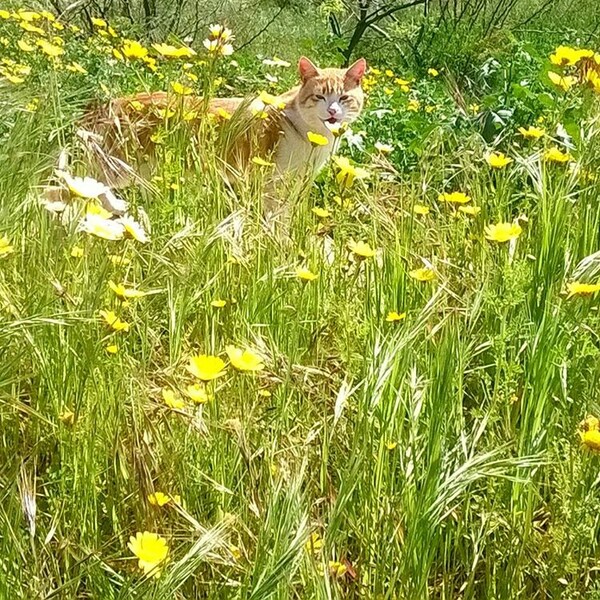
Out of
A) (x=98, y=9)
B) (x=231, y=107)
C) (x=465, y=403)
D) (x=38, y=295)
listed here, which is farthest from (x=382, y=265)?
(x=98, y=9)

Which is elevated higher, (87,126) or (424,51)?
(87,126)

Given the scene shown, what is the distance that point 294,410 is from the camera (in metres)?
1.35

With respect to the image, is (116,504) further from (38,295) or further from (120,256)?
(120,256)

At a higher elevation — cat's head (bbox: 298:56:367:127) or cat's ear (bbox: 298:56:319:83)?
cat's ear (bbox: 298:56:319:83)

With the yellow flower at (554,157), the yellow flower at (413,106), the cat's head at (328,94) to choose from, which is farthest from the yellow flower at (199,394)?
the yellow flower at (413,106)

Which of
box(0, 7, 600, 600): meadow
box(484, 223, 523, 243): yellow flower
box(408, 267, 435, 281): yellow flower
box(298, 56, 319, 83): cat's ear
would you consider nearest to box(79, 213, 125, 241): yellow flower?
box(0, 7, 600, 600): meadow

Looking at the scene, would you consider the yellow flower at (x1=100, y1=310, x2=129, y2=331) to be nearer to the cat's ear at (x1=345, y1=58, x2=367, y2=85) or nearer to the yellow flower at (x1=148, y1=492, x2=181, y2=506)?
the yellow flower at (x1=148, y1=492, x2=181, y2=506)

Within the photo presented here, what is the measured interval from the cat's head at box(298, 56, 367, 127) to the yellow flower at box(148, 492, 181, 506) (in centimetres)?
254

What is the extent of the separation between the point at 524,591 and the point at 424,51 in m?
6.25

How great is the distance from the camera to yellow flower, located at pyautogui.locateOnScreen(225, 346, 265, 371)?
1.21 metres

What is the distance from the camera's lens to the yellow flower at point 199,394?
1.15 metres

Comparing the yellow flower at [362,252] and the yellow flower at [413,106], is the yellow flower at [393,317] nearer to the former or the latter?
the yellow flower at [362,252]

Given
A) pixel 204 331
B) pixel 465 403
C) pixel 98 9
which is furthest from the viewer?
pixel 98 9

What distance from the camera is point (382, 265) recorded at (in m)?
1.70
